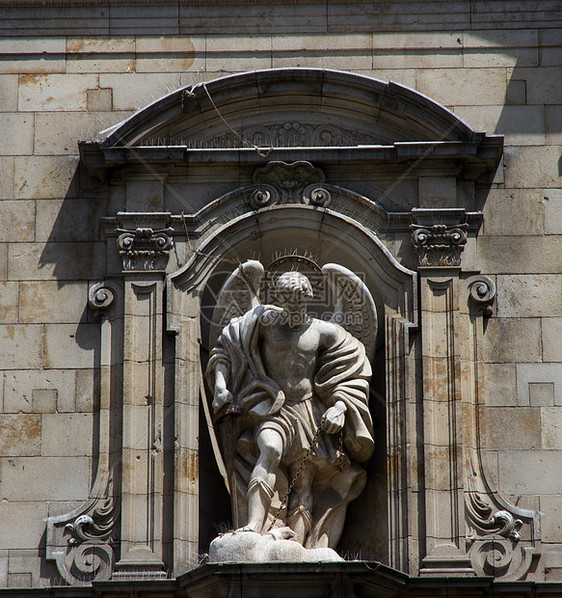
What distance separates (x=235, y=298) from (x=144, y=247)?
921 millimetres

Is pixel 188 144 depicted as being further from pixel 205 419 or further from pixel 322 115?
pixel 205 419

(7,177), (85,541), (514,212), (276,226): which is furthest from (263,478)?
(7,177)

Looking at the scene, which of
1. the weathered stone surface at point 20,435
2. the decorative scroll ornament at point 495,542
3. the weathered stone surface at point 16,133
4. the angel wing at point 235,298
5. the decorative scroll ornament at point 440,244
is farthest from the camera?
the weathered stone surface at point 16,133

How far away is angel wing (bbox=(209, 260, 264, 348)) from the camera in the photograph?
51.6 ft

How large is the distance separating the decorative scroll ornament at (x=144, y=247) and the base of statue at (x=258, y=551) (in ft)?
8.56

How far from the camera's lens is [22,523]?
49.5 ft

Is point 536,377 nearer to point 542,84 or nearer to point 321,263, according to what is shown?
point 321,263

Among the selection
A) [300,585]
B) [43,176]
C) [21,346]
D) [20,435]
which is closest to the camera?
[300,585]

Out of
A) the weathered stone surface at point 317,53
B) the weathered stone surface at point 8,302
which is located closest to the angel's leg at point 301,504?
the weathered stone surface at point 8,302

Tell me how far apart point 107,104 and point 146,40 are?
71 cm

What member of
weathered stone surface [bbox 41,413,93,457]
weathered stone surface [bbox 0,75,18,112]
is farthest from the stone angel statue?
weathered stone surface [bbox 0,75,18,112]

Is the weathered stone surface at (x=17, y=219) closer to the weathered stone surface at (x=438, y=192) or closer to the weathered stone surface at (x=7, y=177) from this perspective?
the weathered stone surface at (x=7, y=177)

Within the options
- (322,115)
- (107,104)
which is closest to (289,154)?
(322,115)

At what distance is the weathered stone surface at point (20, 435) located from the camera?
15281mm
